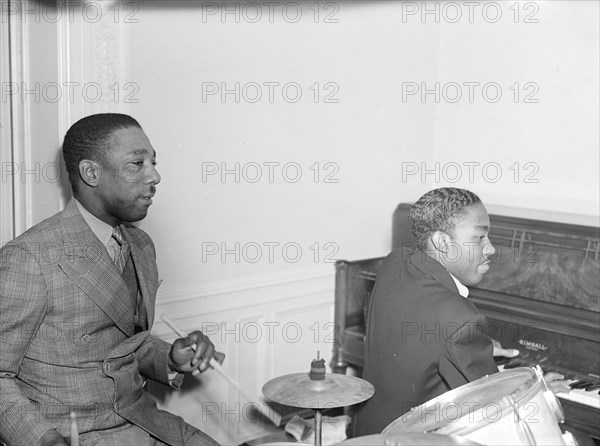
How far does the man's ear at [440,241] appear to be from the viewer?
318cm

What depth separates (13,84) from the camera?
3592mm

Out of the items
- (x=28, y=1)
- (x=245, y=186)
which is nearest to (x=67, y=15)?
(x=28, y=1)

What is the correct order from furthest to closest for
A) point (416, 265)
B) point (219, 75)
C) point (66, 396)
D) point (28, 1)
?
point (219, 75) < point (28, 1) < point (416, 265) < point (66, 396)

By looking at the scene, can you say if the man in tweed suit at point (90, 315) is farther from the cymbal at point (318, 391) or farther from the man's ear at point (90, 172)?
the cymbal at point (318, 391)

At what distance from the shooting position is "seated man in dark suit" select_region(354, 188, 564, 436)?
114 inches

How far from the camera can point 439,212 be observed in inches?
126

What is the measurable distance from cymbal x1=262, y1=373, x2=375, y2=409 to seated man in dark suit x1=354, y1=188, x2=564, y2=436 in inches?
4.7

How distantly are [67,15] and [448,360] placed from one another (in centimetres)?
206

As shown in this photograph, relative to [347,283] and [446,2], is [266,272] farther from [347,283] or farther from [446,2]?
[446,2]
